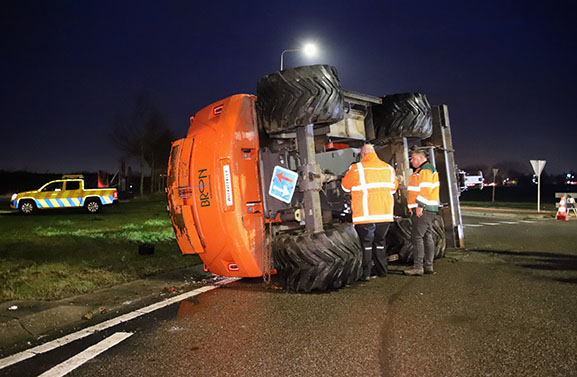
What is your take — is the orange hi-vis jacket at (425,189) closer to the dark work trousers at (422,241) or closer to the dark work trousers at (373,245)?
the dark work trousers at (422,241)

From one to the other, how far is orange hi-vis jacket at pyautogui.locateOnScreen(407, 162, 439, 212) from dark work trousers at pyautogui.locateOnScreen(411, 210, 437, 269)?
119 mm

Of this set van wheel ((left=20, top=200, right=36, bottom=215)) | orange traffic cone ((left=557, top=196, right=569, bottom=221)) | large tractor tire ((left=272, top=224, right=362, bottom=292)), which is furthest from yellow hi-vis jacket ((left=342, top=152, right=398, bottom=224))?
van wheel ((left=20, top=200, right=36, bottom=215))

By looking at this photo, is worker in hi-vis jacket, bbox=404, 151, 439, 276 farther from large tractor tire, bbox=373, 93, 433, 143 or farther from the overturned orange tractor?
the overturned orange tractor

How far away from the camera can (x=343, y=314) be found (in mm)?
4117

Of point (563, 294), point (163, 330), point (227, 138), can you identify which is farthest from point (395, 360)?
point (227, 138)

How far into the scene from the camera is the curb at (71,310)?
3.93 metres

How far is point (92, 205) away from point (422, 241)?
19157mm

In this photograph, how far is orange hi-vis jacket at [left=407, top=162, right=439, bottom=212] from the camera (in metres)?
6.09

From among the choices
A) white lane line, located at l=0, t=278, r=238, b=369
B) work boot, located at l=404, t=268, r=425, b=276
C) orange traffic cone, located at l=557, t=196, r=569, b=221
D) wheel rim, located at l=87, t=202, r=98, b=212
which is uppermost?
wheel rim, located at l=87, t=202, r=98, b=212

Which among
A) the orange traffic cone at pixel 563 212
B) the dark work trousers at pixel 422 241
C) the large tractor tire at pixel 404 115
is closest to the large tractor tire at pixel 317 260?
the dark work trousers at pixel 422 241

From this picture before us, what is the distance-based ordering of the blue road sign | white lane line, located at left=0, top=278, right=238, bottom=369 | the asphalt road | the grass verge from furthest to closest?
the grass verge → the blue road sign → white lane line, located at left=0, top=278, right=238, bottom=369 → the asphalt road

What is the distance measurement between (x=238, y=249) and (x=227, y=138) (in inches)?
49.3

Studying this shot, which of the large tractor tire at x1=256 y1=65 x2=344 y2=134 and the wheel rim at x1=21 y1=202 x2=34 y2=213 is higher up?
the large tractor tire at x1=256 y1=65 x2=344 y2=134

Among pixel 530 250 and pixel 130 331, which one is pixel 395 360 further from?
pixel 530 250
